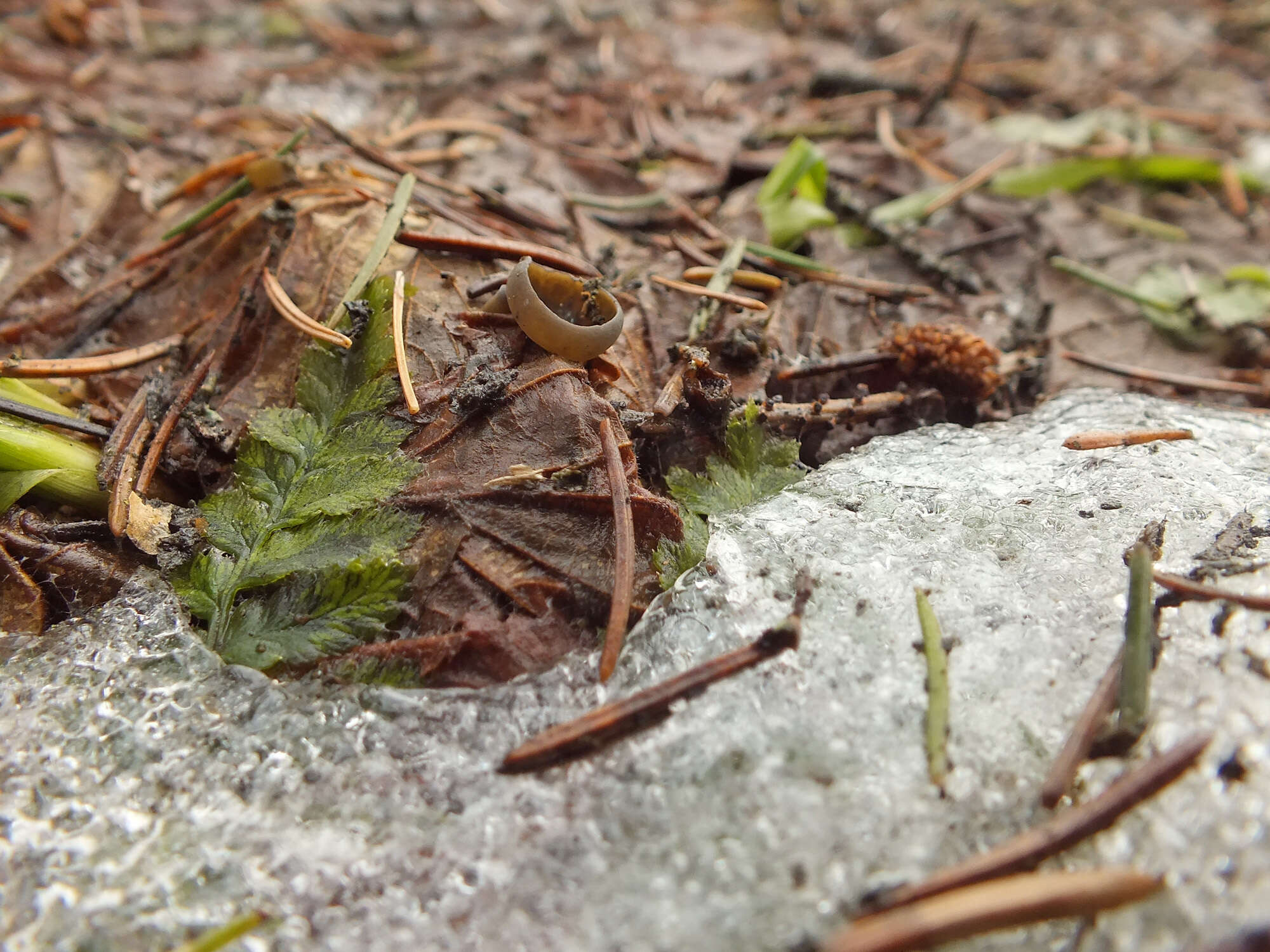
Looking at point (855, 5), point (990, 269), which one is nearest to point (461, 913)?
point (990, 269)

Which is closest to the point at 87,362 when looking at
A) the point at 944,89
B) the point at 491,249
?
the point at 491,249

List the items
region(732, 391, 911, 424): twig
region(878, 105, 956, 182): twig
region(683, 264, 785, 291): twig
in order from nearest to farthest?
region(732, 391, 911, 424): twig
region(683, 264, 785, 291): twig
region(878, 105, 956, 182): twig

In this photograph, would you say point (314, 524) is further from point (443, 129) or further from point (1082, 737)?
point (443, 129)

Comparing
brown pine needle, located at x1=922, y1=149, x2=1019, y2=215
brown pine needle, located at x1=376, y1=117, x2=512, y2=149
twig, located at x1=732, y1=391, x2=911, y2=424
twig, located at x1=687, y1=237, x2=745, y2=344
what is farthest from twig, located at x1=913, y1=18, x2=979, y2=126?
twig, located at x1=732, y1=391, x2=911, y2=424

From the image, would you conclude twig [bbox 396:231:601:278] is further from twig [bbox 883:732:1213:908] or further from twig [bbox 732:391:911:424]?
twig [bbox 883:732:1213:908]

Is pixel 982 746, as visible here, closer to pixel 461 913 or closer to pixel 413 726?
pixel 461 913

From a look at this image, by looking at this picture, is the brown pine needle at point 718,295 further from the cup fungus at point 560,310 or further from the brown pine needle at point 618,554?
the brown pine needle at point 618,554
